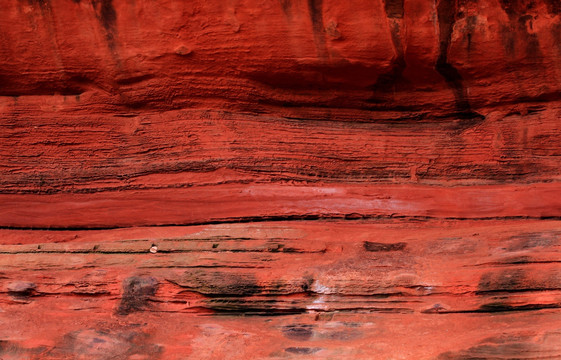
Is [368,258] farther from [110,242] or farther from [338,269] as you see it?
[110,242]

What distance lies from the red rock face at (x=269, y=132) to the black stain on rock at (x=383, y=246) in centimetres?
2

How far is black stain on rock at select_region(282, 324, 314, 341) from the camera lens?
13.5ft

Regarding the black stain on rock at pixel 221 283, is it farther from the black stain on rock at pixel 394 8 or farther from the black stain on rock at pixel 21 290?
the black stain on rock at pixel 394 8

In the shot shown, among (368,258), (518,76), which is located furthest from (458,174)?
(368,258)

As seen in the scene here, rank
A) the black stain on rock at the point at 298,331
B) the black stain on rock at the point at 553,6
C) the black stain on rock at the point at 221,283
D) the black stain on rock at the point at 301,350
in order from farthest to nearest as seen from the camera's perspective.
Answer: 1. the black stain on rock at the point at 553,6
2. the black stain on rock at the point at 221,283
3. the black stain on rock at the point at 298,331
4. the black stain on rock at the point at 301,350

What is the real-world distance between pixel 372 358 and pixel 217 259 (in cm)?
153

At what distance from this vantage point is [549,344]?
3568 millimetres

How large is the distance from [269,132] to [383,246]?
66.4 inches

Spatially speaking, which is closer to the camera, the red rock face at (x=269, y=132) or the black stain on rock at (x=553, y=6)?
the red rock face at (x=269, y=132)

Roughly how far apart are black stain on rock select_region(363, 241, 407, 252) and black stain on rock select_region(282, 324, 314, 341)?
1.04 metres

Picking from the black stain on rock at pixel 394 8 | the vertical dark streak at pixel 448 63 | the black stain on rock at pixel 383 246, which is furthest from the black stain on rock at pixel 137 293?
the vertical dark streak at pixel 448 63

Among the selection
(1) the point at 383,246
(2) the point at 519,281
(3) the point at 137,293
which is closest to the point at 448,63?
(1) the point at 383,246

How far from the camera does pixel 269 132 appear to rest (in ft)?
20.1

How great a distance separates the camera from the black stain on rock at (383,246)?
5.01m
